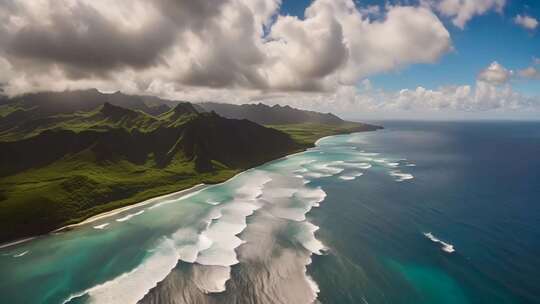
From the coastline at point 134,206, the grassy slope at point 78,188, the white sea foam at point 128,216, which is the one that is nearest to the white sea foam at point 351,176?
the grassy slope at point 78,188

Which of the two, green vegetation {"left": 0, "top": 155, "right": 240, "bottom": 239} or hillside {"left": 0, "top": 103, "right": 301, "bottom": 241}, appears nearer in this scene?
green vegetation {"left": 0, "top": 155, "right": 240, "bottom": 239}

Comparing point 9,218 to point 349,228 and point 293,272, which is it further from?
point 349,228

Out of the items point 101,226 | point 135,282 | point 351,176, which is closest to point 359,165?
point 351,176

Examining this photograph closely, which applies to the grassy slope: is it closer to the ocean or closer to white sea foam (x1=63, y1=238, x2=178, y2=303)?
the ocean

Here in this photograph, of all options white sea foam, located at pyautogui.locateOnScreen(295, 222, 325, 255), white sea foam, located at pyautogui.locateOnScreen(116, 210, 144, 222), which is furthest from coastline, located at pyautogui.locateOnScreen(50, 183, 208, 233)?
white sea foam, located at pyautogui.locateOnScreen(295, 222, 325, 255)

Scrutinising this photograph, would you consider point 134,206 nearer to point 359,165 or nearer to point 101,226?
point 101,226

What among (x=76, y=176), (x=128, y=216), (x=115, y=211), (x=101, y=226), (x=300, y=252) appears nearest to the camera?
(x=300, y=252)

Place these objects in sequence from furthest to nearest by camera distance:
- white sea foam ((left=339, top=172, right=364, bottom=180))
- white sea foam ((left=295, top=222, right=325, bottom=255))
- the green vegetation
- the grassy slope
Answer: white sea foam ((left=339, top=172, right=364, bottom=180))
the grassy slope
the green vegetation
white sea foam ((left=295, top=222, right=325, bottom=255))
